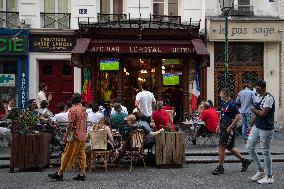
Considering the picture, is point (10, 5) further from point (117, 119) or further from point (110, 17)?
point (117, 119)

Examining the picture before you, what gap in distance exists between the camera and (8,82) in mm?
21906

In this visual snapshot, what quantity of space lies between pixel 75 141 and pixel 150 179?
167 centimetres

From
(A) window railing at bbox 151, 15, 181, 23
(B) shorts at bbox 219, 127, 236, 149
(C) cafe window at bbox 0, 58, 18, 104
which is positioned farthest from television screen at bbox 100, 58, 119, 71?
(B) shorts at bbox 219, 127, 236, 149

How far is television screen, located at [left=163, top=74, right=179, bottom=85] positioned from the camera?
21.6 metres

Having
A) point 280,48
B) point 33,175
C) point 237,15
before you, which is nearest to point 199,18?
point 237,15

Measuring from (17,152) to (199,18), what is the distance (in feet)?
37.8

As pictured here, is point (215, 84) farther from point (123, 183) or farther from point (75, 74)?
point (123, 183)

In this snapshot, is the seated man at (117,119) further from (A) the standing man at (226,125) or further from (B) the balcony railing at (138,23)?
(B) the balcony railing at (138,23)

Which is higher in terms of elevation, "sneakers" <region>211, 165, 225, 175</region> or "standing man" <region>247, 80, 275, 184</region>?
"standing man" <region>247, 80, 275, 184</region>

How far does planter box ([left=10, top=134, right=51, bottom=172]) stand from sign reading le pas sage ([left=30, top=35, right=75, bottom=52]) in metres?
9.55

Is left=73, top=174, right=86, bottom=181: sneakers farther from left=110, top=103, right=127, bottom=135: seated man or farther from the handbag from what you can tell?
left=110, top=103, right=127, bottom=135: seated man

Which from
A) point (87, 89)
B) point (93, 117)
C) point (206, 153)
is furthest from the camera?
point (87, 89)

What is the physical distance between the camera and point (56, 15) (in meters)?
21.8

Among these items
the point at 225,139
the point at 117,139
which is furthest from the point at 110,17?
the point at 225,139
